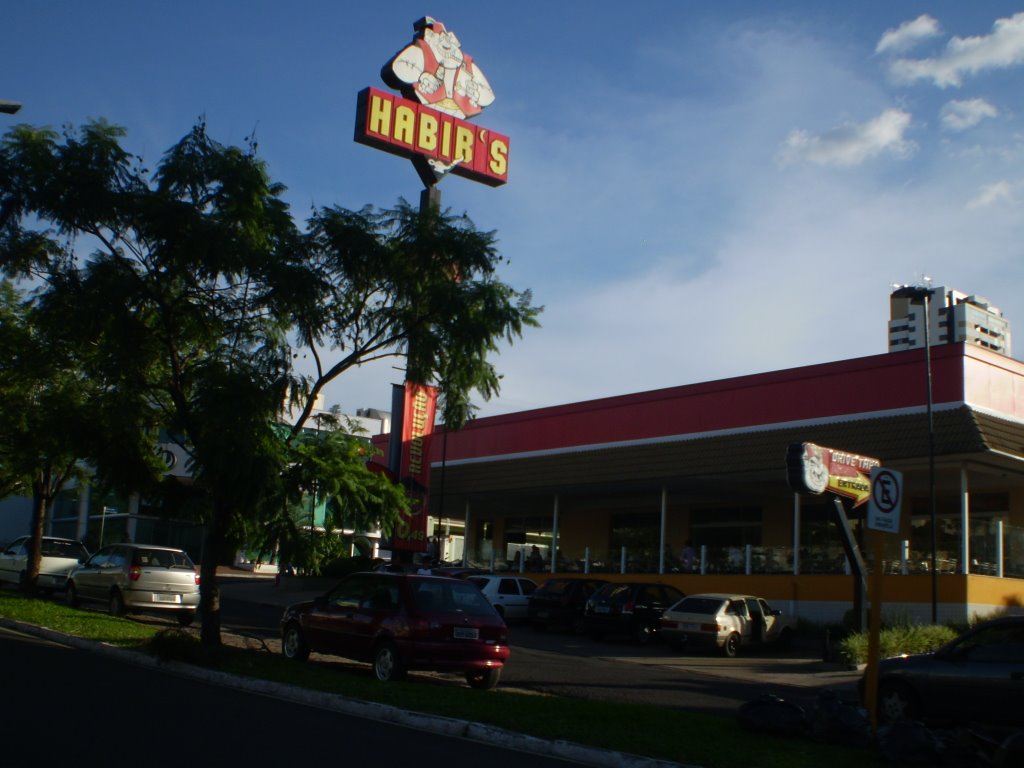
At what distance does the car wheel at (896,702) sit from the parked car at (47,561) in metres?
21.4

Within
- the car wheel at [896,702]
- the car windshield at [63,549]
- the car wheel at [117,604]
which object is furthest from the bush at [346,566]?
the car wheel at [896,702]

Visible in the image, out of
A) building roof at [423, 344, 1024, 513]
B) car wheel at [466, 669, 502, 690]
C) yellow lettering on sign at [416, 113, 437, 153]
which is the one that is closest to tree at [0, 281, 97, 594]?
car wheel at [466, 669, 502, 690]

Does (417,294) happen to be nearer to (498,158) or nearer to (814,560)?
(814,560)

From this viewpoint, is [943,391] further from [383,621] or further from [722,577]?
[383,621]

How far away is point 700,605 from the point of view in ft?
77.4

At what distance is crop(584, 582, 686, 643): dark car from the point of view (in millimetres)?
25438

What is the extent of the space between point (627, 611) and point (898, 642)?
7.14m

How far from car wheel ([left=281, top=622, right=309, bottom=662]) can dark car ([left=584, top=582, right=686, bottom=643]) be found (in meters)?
10.8

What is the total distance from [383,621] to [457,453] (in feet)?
85.1

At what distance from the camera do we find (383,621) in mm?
14672

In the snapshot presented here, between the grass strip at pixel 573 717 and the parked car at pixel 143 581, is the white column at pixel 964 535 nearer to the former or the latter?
the grass strip at pixel 573 717

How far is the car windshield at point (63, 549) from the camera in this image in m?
28.4

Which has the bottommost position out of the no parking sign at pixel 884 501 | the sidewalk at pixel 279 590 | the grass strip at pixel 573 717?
the sidewalk at pixel 279 590

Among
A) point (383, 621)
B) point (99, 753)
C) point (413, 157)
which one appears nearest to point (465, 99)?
point (413, 157)
